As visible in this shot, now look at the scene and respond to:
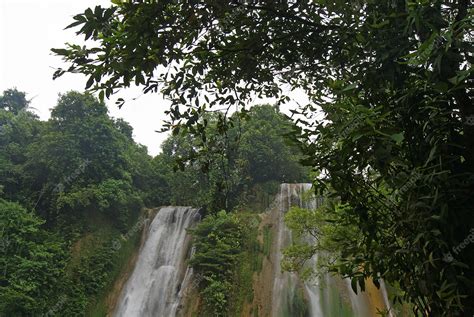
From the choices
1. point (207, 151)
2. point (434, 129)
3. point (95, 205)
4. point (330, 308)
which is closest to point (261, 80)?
point (207, 151)

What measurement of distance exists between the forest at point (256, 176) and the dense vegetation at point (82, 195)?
0.28 ft

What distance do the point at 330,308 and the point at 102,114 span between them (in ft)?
48.2

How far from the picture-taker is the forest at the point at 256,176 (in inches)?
70.0

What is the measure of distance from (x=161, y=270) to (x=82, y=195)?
4.83m

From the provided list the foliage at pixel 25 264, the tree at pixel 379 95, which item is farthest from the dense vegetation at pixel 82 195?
the tree at pixel 379 95

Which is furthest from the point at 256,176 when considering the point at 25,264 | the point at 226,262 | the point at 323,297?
the point at 25,264

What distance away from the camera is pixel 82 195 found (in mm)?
17281

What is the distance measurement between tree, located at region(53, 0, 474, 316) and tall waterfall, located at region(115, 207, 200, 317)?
1389cm

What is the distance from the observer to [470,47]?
1.70 metres

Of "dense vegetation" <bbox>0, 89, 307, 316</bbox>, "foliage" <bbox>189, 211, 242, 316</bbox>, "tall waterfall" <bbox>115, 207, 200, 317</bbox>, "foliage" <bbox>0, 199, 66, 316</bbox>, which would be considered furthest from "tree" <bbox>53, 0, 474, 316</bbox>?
"tall waterfall" <bbox>115, 207, 200, 317</bbox>

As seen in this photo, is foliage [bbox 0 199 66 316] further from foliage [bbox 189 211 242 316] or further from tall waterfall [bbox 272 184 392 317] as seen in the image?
tall waterfall [bbox 272 184 392 317]

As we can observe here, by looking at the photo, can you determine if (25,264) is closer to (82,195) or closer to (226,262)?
(82,195)

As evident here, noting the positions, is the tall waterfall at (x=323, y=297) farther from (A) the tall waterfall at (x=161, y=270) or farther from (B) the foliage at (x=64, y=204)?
(B) the foliage at (x=64, y=204)

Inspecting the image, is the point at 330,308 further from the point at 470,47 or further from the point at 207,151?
the point at 470,47
